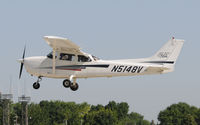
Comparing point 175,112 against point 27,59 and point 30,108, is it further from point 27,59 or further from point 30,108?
point 27,59

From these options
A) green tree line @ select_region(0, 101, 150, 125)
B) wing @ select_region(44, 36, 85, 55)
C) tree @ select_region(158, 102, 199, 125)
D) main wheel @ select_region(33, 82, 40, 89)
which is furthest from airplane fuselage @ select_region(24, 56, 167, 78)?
tree @ select_region(158, 102, 199, 125)

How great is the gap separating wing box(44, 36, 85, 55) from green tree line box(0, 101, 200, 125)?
99.3 m

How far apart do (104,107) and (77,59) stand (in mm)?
127495

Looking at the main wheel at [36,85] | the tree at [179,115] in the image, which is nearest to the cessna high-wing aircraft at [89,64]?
the main wheel at [36,85]

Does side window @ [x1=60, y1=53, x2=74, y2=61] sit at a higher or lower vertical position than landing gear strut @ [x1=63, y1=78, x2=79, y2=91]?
higher

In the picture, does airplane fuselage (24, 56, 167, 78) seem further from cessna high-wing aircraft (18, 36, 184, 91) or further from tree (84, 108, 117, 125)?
tree (84, 108, 117, 125)

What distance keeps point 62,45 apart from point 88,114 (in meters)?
112

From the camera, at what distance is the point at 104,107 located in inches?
6383

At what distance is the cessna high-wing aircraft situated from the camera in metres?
34.9

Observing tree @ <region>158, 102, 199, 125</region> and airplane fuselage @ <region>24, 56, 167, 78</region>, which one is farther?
tree @ <region>158, 102, 199, 125</region>

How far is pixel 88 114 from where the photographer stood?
146 metres

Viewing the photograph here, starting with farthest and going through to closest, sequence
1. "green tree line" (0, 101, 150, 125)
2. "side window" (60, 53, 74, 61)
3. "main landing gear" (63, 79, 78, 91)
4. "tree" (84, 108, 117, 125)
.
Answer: "tree" (84, 108, 117, 125) → "green tree line" (0, 101, 150, 125) → "main landing gear" (63, 79, 78, 91) → "side window" (60, 53, 74, 61)

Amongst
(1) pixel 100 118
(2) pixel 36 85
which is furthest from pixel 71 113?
(2) pixel 36 85

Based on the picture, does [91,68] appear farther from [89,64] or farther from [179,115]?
[179,115]
